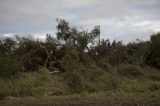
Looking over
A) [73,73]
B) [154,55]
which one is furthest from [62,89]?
[154,55]

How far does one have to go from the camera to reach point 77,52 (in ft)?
68.9

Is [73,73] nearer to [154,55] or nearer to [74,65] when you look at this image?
[74,65]

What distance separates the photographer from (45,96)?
16.0 metres

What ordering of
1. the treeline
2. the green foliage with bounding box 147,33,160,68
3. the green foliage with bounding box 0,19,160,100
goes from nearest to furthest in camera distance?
the green foliage with bounding box 0,19,160,100 → the treeline → the green foliage with bounding box 147,33,160,68

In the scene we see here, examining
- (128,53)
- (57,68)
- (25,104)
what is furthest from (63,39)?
(25,104)

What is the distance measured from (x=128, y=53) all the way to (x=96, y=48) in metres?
2.97

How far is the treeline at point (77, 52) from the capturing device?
71.5 feet

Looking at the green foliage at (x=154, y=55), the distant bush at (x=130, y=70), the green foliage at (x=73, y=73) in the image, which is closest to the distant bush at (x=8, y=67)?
the green foliage at (x=73, y=73)

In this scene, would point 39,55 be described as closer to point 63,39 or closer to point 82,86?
point 63,39

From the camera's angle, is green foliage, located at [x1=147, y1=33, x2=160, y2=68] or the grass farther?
green foliage, located at [x1=147, y1=33, x2=160, y2=68]

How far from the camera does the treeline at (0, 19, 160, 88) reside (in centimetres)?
2180

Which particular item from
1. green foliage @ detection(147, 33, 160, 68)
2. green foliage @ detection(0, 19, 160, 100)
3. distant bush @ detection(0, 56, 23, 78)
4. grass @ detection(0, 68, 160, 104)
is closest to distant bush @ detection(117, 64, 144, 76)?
green foliage @ detection(0, 19, 160, 100)

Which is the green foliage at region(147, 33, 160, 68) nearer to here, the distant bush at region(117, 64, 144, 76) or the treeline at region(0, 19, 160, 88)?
the treeline at region(0, 19, 160, 88)

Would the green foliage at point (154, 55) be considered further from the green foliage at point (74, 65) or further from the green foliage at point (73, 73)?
the green foliage at point (73, 73)
